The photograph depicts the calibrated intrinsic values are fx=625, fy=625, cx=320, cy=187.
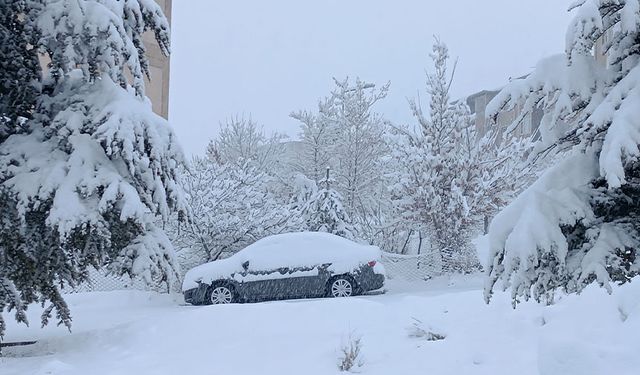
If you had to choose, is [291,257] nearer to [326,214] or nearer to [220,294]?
[220,294]

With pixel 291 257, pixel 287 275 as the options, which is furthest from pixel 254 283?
pixel 291 257

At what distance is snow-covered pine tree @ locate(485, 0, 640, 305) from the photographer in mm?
3152

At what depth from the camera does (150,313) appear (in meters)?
11.8

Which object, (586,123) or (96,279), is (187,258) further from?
(586,123)


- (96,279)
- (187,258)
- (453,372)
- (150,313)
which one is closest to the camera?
(453,372)

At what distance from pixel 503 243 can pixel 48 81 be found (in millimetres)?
5489

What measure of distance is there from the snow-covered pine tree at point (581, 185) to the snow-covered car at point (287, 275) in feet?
31.5

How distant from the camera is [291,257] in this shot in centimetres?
1318

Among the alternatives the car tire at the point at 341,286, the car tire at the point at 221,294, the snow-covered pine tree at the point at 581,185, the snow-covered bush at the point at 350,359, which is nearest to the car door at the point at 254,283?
the car tire at the point at 221,294

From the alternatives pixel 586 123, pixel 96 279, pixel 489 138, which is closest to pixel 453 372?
pixel 586 123

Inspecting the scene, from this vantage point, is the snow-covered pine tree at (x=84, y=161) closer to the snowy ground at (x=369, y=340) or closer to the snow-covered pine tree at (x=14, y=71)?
the snow-covered pine tree at (x=14, y=71)

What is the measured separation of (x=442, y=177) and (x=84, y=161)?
14.1 m

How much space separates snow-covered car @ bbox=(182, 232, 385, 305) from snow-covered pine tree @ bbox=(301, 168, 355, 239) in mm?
6546

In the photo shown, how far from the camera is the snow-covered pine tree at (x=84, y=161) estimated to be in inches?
224
